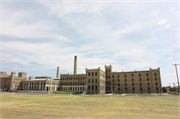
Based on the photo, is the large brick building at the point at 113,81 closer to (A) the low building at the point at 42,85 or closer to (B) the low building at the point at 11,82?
(A) the low building at the point at 42,85

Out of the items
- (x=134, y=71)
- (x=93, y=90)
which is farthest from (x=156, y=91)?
(x=93, y=90)

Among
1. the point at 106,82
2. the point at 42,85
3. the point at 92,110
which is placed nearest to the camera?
the point at 92,110

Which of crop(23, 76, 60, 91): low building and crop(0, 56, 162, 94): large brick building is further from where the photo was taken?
crop(23, 76, 60, 91): low building

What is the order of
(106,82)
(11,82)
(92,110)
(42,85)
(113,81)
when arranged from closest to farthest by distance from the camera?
(92,110), (42,85), (113,81), (106,82), (11,82)

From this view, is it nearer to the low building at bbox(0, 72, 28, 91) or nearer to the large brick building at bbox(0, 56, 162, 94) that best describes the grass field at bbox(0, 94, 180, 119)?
the large brick building at bbox(0, 56, 162, 94)

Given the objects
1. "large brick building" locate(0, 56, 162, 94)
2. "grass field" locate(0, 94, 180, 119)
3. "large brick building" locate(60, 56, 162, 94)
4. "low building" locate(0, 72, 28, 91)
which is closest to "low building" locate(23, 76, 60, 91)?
"large brick building" locate(0, 56, 162, 94)

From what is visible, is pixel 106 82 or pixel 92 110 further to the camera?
pixel 106 82

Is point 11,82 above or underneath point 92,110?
above

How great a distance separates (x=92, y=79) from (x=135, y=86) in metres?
28.5

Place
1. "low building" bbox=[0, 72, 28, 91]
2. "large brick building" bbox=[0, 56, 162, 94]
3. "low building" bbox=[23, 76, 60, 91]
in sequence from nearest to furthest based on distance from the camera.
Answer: "large brick building" bbox=[0, 56, 162, 94]
"low building" bbox=[23, 76, 60, 91]
"low building" bbox=[0, 72, 28, 91]

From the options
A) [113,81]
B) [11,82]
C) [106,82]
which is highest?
[113,81]

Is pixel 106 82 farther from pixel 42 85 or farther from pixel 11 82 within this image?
pixel 11 82

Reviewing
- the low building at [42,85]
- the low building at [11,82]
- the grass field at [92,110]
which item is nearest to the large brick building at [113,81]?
the low building at [42,85]

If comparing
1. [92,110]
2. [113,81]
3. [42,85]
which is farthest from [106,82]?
[92,110]
